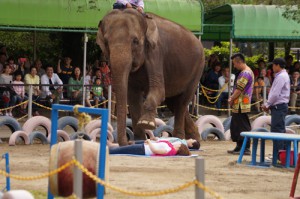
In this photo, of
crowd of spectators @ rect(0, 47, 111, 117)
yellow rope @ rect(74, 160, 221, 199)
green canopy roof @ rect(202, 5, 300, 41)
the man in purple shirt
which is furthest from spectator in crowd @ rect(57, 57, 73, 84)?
yellow rope @ rect(74, 160, 221, 199)

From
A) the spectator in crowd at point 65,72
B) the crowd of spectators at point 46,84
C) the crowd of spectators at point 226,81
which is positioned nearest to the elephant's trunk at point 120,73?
the crowd of spectators at point 46,84

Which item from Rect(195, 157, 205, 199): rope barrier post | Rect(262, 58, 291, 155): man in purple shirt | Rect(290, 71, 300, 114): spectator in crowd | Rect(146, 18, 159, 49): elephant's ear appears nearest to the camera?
Rect(195, 157, 205, 199): rope barrier post

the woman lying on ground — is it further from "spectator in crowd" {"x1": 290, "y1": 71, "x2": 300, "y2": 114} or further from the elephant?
"spectator in crowd" {"x1": 290, "y1": 71, "x2": 300, "y2": 114}

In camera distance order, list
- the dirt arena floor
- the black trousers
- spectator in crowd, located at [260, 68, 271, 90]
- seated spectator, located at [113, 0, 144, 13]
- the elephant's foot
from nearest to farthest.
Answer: the dirt arena floor < the elephant's foot < seated spectator, located at [113, 0, 144, 13] < the black trousers < spectator in crowd, located at [260, 68, 271, 90]

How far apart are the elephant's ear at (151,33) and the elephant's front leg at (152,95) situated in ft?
1.18

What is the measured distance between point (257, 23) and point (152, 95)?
10.9 meters

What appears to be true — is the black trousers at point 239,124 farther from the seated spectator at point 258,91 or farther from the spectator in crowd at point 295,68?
the spectator in crowd at point 295,68

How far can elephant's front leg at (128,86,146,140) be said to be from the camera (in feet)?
58.6

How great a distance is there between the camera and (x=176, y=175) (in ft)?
45.4

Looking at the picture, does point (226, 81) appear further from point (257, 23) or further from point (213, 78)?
point (257, 23)

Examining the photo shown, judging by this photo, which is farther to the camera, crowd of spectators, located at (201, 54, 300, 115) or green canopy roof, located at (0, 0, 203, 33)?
crowd of spectators, located at (201, 54, 300, 115)

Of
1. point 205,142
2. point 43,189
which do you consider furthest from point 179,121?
point 43,189

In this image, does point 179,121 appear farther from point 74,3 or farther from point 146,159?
point 74,3

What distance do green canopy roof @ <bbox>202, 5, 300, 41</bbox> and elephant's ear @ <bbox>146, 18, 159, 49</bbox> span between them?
9.14 m
